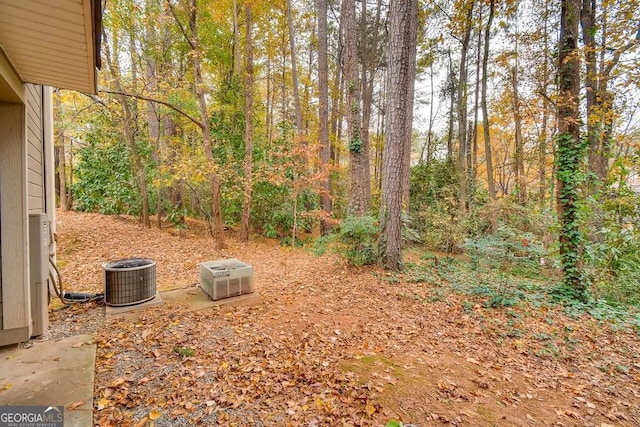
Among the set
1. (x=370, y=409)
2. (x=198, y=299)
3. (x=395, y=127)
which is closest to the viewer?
(x=370, y=409)

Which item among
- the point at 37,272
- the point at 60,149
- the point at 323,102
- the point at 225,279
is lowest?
the point at 225,279

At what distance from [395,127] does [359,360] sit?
4.12 meters

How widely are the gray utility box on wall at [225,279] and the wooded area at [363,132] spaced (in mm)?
2199

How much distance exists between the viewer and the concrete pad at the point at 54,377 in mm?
1979

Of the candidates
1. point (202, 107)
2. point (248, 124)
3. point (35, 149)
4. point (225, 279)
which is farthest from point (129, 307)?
point (248, 124)

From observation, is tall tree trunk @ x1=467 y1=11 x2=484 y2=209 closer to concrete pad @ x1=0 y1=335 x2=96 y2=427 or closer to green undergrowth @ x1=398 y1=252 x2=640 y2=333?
green undergrowth @ x1=398 y1=252 x2=640 y2=333

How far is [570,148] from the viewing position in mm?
4645

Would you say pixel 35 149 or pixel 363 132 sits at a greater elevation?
pixel 363 132

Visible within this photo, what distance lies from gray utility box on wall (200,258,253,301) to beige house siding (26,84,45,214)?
213cm

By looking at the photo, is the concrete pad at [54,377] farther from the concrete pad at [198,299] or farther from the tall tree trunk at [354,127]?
the tall tree trunk at [354,127]

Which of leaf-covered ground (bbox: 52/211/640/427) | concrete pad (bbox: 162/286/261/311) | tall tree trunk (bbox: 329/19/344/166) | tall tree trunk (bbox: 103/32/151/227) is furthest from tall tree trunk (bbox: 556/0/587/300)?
tall tree trunk (bbox: 103/32/151/227)

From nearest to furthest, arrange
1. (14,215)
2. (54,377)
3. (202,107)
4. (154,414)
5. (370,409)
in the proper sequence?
1. (154,414)
2. (370,409)
3. (54,377)
4. (14,215)
5. (202,107)

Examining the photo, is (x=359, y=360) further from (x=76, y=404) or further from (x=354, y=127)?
(x=354, y=127)

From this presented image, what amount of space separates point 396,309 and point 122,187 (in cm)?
905
